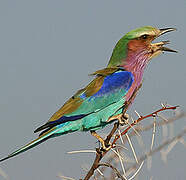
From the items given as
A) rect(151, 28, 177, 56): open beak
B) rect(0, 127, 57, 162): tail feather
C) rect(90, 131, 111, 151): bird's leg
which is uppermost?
rect(151, 28, 177, 56): open beak

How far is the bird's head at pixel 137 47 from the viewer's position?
4293mm

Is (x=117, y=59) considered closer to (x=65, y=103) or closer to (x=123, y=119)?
(x=65, y=103)

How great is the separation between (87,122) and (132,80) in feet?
2.41

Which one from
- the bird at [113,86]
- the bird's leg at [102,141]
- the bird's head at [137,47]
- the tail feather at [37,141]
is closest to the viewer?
the bird's leg at [102,141]

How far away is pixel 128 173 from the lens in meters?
2.90

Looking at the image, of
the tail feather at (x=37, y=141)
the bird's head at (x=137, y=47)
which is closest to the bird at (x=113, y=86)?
the bird's head at (x=137, y=47)

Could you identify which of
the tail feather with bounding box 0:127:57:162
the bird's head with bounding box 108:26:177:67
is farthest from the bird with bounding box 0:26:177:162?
the tail feather with bounding box 0:127:57:162

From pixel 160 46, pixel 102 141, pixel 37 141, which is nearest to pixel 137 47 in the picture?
pixel 160 46

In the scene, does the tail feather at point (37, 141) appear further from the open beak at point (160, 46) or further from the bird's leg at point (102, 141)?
the open beak at point (160, 46)

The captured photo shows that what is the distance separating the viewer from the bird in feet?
13.0

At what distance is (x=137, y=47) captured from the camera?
4.32 meters

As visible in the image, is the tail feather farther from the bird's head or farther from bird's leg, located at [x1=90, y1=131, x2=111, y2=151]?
the bird's head

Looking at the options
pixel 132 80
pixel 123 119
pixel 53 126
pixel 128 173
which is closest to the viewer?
pixel 128 173

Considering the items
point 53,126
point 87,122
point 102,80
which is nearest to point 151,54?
point 102,80
